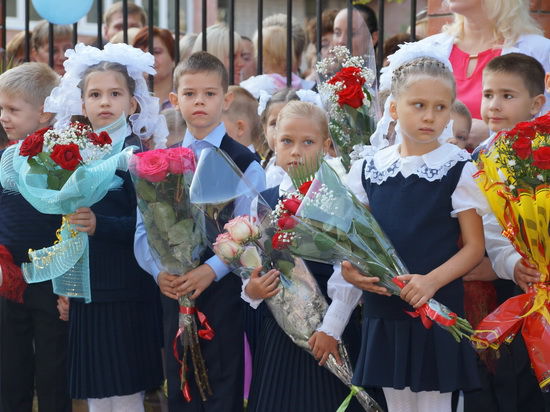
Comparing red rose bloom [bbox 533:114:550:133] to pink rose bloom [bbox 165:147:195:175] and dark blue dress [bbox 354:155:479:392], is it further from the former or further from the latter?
pink rose bloom [bbox 165:147:195:175]

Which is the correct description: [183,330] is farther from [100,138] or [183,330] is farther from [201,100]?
[201,100]

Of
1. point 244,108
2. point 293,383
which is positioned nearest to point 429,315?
point 293,383

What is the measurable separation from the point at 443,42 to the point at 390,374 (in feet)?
6.87

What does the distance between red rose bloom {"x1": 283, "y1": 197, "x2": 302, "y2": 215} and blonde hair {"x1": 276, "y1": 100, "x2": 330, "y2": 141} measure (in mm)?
744

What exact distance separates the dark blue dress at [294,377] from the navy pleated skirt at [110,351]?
702 mm

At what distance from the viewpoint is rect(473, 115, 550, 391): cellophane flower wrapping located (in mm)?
3645

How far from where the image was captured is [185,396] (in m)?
4.37

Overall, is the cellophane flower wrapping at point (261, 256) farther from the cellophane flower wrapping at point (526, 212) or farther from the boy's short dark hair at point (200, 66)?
the boy's short dark hair at point (200, 66)

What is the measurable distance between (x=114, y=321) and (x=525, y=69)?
2272mm

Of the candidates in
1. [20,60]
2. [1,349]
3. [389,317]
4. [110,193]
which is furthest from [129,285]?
[20,60]

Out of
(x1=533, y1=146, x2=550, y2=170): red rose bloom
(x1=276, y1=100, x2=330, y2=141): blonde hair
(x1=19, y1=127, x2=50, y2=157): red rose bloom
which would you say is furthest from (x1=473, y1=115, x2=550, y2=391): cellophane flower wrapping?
(x1=19, y1=127, x2=50, y2=157): red rose bloom

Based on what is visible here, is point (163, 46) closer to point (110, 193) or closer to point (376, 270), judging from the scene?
point (110, 193)

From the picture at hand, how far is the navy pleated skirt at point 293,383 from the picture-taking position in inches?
166

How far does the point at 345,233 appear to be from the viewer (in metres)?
3.79
